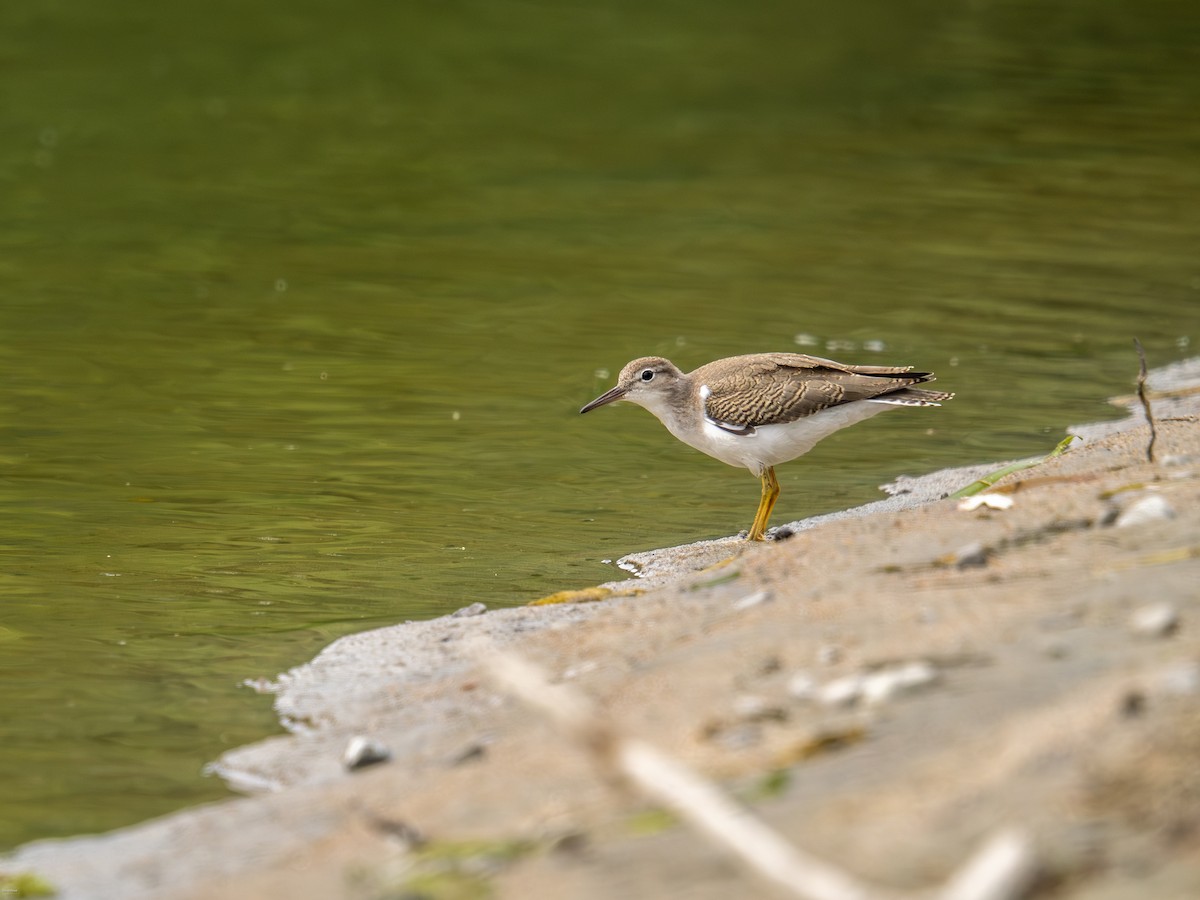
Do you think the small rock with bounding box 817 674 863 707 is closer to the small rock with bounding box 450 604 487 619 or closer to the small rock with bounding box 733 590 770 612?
the small rock with bounding box 733 590 770 612

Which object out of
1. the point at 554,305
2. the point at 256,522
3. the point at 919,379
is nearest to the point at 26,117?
the point at 554,305

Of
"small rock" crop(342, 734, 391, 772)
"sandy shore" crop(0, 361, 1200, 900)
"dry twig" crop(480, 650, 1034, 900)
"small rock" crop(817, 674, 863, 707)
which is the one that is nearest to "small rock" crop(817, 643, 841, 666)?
"sandy shore" crop(0, 361, 1200, 900)

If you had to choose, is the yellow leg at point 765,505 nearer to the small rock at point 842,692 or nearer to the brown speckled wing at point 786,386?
the brown speckled wing at point 786,386

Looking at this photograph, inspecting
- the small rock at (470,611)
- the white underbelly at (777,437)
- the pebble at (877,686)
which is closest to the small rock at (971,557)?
the pebble at (877,686)

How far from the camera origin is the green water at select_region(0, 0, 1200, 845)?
278 inches

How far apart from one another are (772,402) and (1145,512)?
2761 mm

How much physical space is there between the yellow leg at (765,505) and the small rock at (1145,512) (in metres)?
2.37

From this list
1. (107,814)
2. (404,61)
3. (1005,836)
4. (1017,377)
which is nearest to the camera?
(1005,836)

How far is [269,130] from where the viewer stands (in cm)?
1806

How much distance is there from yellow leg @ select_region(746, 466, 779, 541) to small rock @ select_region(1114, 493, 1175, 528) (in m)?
2.37

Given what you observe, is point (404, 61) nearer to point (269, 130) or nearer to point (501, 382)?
point (269, 130)

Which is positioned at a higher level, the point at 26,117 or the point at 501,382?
the point at 26,117

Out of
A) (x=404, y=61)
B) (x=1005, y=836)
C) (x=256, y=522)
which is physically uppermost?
(x=404, y=61)

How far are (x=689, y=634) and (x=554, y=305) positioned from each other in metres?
7.63
